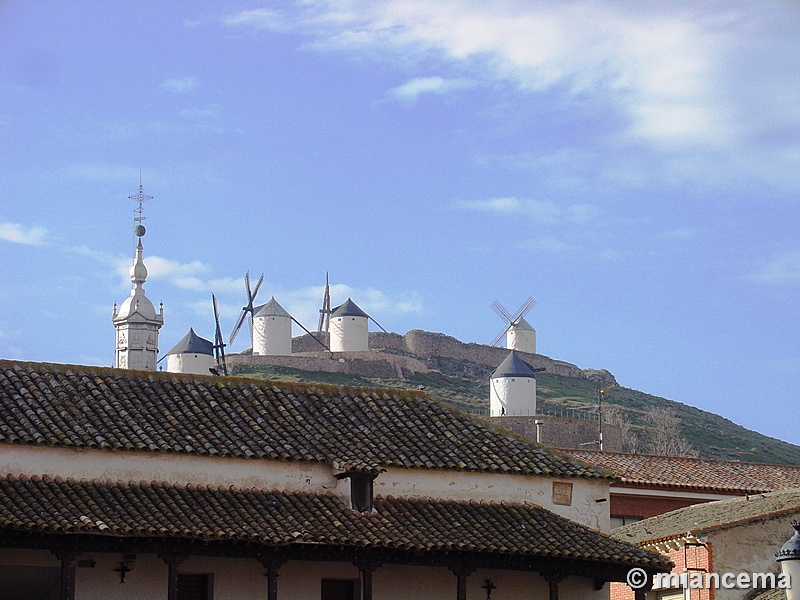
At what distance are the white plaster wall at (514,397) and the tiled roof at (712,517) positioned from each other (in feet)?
190

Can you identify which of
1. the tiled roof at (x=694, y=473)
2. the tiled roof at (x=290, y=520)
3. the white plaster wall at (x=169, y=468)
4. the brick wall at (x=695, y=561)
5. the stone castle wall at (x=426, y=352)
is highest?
the stone castle wall at (x=426, y=352)

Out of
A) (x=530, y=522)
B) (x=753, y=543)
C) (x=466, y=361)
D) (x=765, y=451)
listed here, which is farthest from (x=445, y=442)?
(x=466, y=361)

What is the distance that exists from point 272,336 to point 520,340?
23.9 metres

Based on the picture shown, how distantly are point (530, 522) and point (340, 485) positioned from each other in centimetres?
367

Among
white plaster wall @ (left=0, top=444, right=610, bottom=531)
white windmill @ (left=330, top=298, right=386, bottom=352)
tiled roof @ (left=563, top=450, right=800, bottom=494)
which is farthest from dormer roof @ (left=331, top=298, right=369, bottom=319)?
white plaster wall @ (left=0, top=444, right=610, bottom=531)

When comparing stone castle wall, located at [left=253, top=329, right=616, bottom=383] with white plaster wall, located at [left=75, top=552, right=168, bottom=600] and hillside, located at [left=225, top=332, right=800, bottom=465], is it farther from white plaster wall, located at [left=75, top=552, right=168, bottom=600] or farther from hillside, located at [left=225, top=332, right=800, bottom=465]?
white plaster wall, located at [left=75, top=552, right=168, bottom=600]

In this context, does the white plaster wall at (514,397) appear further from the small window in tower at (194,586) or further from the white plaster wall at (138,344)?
the small window in tower at (194,586)

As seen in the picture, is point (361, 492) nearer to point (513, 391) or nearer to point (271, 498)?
point (271, 498)

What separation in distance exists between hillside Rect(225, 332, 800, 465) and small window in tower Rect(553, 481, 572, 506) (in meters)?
69.2

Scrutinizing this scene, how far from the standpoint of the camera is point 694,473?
3956cm

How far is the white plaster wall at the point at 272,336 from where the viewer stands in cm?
11025

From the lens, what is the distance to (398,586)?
24.4m

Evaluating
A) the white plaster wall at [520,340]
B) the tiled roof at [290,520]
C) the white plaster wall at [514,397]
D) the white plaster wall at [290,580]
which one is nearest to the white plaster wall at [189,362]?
the white plaster wall at [514,397]

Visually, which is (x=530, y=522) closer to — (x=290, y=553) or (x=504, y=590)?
(x=504, y=590)
